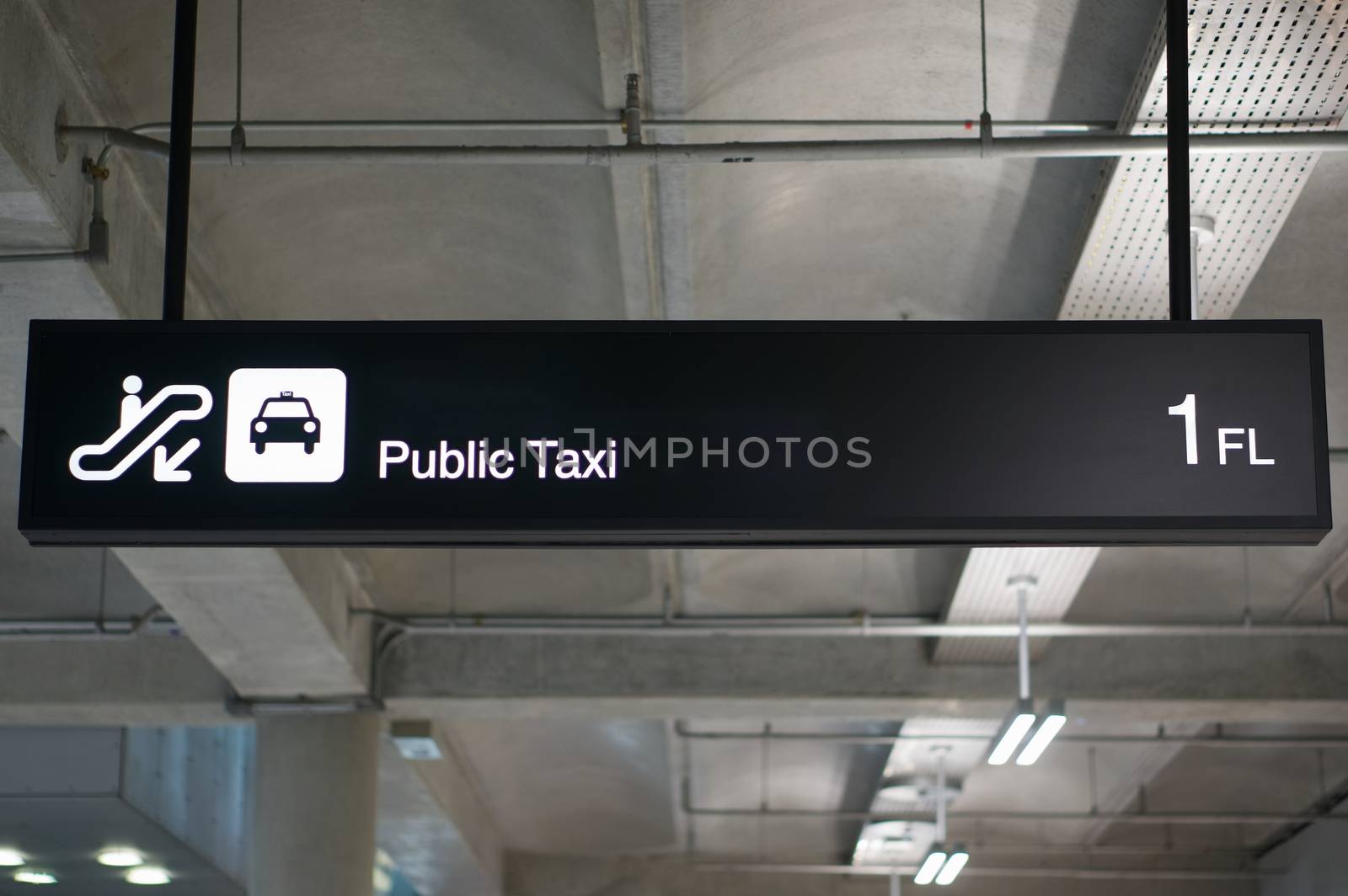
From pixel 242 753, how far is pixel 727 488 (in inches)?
479

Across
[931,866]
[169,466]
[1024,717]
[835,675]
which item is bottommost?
[169,466]

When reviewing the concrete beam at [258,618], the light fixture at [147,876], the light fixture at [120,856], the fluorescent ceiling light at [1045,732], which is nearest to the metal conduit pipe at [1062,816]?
the light fixture at [147,876]

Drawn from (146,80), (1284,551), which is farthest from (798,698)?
(146,80)

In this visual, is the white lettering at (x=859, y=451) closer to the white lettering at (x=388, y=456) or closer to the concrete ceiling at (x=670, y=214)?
the concrete ceiling at (x=670, y=214)

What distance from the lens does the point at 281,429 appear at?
393 cm

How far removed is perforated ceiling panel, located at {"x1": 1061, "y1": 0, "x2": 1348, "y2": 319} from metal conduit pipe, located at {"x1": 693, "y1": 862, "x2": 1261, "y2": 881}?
43.8 ft

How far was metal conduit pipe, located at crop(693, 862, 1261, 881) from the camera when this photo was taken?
66.5ft

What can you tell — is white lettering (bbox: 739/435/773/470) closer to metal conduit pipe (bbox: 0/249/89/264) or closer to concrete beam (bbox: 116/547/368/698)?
metal conduit pipe (bbox: 0/249/89/264)

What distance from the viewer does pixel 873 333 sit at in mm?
4062

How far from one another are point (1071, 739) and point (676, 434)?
12877 millimetres

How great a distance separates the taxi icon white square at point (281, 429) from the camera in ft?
12.9

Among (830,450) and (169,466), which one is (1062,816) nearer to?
(830,450)

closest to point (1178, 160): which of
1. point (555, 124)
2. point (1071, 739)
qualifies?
point (555, 124)

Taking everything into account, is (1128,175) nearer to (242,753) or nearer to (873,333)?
(873,333)
